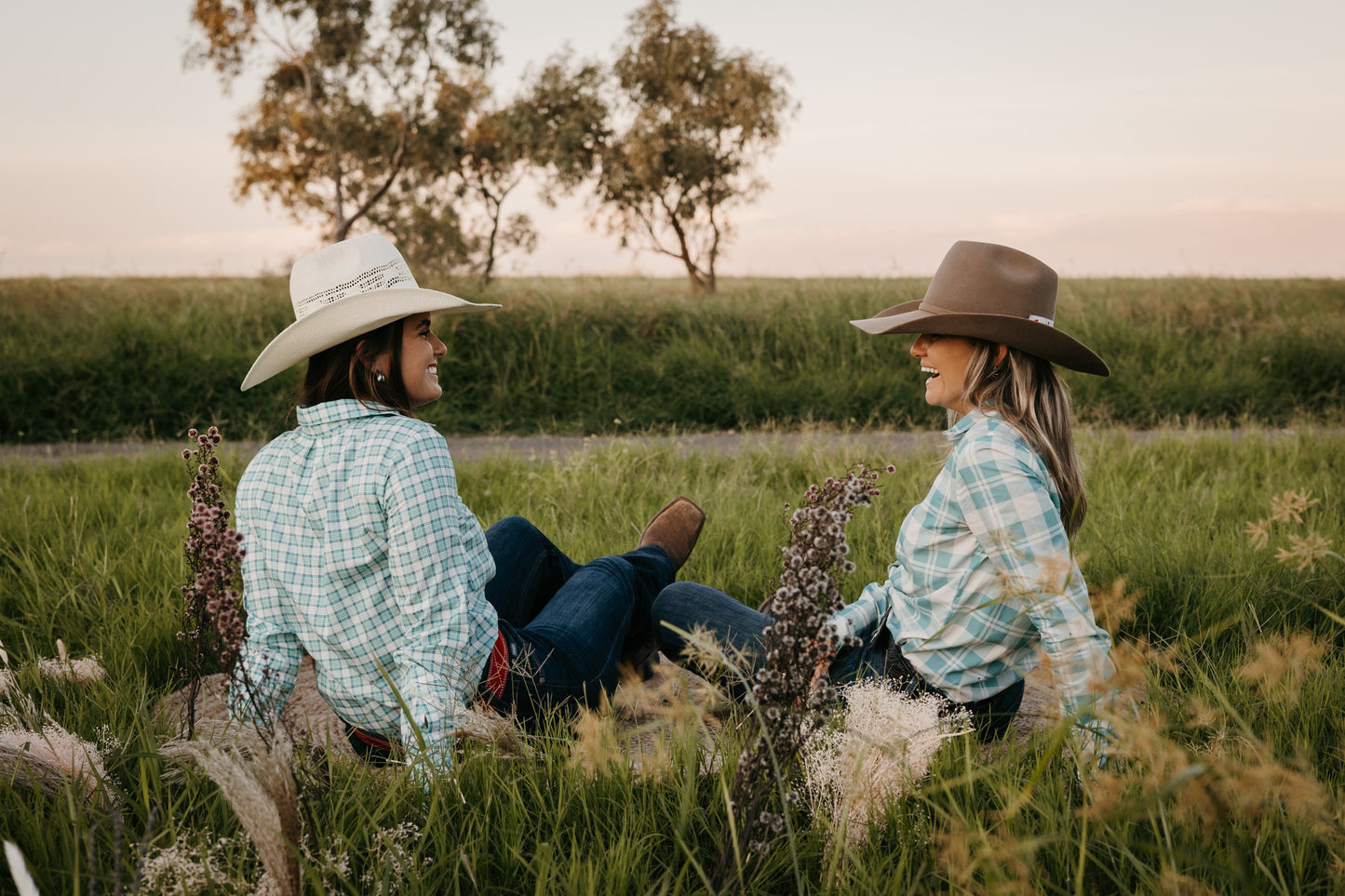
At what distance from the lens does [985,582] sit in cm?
232

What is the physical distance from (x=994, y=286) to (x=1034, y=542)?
0.82 metres

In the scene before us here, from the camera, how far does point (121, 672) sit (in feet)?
9.65

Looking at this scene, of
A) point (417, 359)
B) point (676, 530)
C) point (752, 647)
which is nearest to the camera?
point (417, 359)

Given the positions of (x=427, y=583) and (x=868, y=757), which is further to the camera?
(x=427, y=583)

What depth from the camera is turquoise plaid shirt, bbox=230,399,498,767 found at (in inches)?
83.4

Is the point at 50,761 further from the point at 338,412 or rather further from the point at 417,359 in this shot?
the point at 417,359

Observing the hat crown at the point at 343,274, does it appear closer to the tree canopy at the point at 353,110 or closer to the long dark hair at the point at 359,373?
the long dark hair at the point at 359,373

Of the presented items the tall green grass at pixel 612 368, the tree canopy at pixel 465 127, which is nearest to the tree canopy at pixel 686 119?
the tree canopy at pixel 465 127

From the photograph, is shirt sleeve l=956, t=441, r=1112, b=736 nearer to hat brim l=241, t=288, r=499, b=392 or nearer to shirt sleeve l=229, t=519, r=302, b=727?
hat brim l=241, t=288, r=499, b=392

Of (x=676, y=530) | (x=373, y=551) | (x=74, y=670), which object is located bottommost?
(x=74, y=670)

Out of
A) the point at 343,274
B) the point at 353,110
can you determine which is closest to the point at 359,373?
the point at 343,274

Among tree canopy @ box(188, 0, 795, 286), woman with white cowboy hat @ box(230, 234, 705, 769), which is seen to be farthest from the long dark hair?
tree canopy @ box(188, 0, 795, 286)

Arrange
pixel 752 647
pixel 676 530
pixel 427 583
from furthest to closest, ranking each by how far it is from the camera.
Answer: pixel 676 530, pixel 752 647, pixel 427 583

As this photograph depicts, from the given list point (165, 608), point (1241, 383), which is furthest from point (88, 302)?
point (1241, 383)
